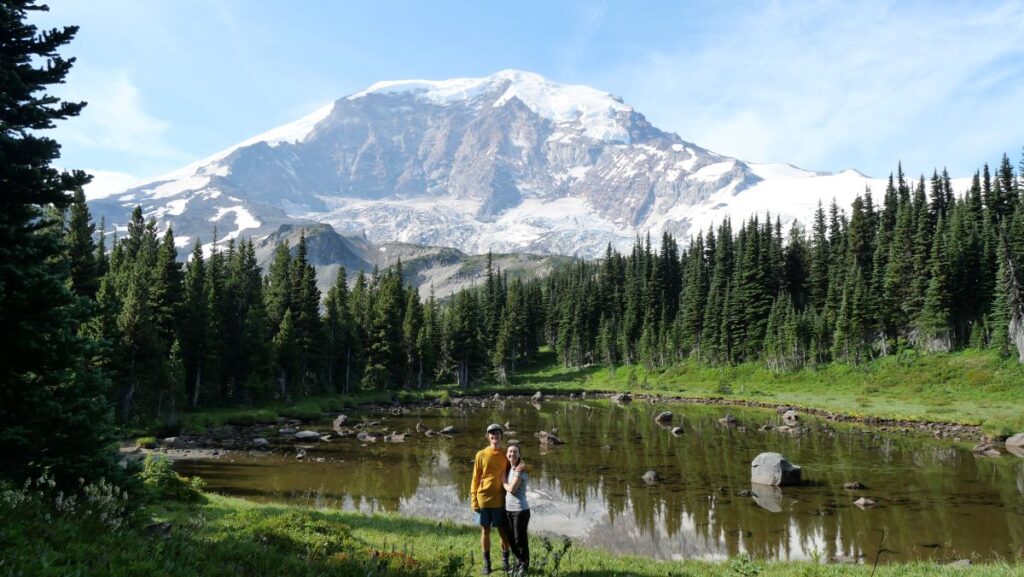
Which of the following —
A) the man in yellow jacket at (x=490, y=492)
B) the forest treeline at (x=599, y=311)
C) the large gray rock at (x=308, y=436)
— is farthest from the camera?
the forest treeline at (x=599, y=311)

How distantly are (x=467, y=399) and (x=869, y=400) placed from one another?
50214 mm

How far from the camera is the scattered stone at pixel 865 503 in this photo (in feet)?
79.5

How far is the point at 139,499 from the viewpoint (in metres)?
12.9

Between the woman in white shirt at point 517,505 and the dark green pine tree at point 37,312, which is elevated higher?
the dark green pine tree at point 37,312

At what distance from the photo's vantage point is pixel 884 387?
66562mm

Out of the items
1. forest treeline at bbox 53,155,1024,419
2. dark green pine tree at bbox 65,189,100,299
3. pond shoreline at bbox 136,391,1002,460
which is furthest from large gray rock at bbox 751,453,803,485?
dark green pine tree at bbox 65,189,100,299

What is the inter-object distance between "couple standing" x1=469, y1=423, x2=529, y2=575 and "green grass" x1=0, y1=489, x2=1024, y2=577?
50cm

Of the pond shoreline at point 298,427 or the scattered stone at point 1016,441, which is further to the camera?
the scattered stone at point 1016,441

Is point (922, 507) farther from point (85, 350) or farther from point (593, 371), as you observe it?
point (593, 371)

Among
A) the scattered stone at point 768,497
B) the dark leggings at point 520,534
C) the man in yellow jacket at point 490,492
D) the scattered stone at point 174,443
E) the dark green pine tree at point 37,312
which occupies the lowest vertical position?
the scattered stone at point 768,497

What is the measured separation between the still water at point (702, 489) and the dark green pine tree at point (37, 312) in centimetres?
1272

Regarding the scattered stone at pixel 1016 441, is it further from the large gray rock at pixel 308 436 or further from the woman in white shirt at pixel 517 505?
the large gray rock at pixel 308 436

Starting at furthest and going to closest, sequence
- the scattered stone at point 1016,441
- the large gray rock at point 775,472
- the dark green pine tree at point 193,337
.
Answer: the dark green pine tree at point 193,337, the scattered stone at point 1016,441, the large gray rock at point 775,472

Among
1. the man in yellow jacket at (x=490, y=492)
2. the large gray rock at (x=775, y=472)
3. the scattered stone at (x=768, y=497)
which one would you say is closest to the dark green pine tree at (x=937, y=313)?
the large gray rock at (x=775, y=472)
